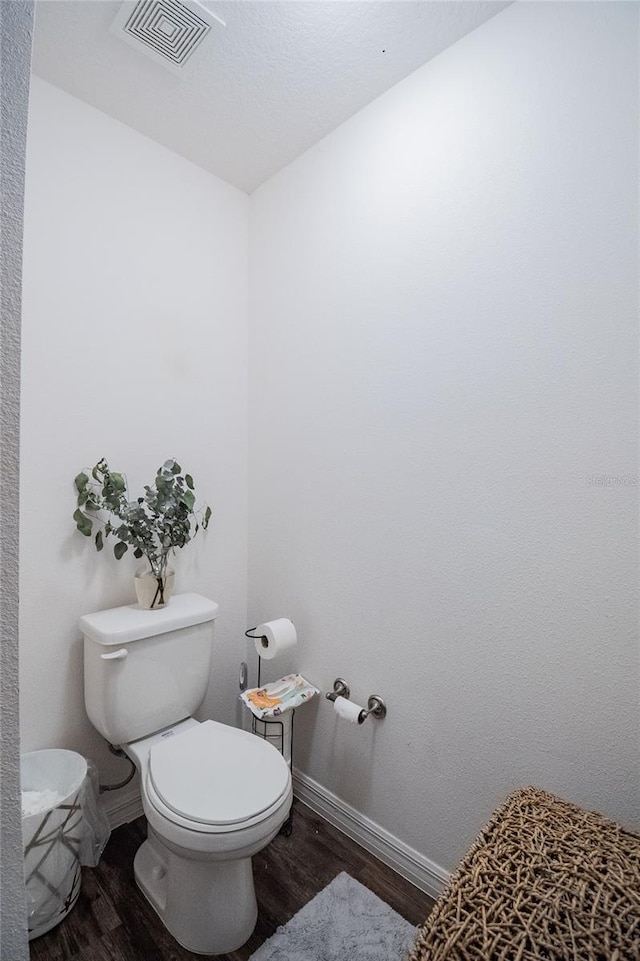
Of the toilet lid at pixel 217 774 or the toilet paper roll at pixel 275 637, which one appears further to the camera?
the toilet paper roll at pixel 275 637

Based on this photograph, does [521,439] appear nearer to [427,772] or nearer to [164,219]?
[427,772]

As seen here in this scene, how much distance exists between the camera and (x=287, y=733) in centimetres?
176

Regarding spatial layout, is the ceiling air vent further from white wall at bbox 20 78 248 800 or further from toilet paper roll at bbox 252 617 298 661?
toilet paper roll at bbox 252 617 298 661

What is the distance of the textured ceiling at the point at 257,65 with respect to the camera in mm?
1305

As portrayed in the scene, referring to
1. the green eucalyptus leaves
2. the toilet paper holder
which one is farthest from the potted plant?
the toilet paper holder

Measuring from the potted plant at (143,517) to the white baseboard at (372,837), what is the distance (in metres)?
0.94

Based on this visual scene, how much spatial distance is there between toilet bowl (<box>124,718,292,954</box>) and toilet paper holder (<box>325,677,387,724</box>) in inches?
11.8

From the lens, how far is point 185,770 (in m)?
1.34

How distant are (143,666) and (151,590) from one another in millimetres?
255

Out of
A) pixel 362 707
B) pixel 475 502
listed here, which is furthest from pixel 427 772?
pixel 475 502

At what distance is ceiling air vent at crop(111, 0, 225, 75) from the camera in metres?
1.28

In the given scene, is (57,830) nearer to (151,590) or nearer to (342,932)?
(151,590)

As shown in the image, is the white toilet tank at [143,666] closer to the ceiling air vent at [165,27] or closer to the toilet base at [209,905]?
the toilet base at [209,905]

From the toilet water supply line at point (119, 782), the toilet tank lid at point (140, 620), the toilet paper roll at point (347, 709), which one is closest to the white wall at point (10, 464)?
the toilet tank lid at point (140, 620)
